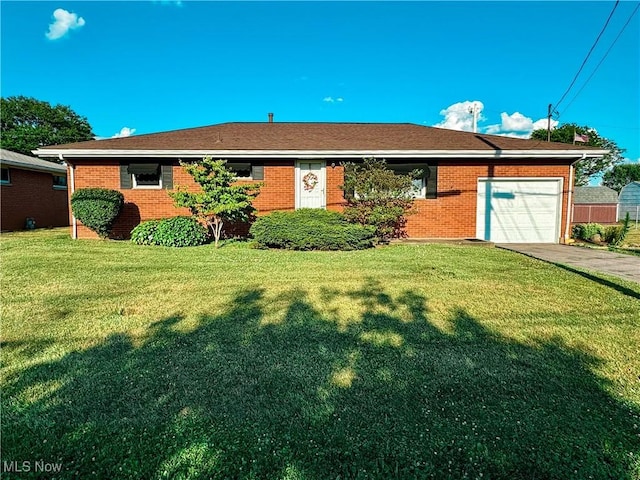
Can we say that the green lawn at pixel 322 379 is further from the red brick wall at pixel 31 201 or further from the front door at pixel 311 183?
the red brick wall at pixel 31 201

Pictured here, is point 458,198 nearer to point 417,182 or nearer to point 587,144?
point 417,182

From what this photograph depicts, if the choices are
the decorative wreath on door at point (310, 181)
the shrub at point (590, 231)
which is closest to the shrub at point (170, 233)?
the decorative wreath on door at point (310, 181)

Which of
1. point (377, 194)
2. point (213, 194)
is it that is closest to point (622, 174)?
point (377, 194)

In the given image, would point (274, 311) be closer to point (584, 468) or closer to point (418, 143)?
point (584, 468)

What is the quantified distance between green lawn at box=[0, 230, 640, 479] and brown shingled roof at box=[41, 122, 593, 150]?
245 inches

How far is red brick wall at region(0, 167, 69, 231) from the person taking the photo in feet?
47.6

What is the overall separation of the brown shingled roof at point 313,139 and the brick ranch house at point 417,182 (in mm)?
63

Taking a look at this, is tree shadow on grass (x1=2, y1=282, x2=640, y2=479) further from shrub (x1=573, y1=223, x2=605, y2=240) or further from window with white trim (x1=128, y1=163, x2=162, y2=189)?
shrub (x1=573, y1=223, x2=605, y2=240)

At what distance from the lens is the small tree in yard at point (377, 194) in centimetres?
927

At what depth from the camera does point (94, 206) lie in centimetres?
946

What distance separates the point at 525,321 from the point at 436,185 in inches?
296

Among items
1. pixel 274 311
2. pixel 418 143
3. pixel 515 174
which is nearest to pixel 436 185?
pixel 418 143

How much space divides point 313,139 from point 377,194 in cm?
355

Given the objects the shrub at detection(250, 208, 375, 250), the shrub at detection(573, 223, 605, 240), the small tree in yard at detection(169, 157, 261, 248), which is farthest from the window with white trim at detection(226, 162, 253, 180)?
the shrub at detection(573, 223, 605, 240)
